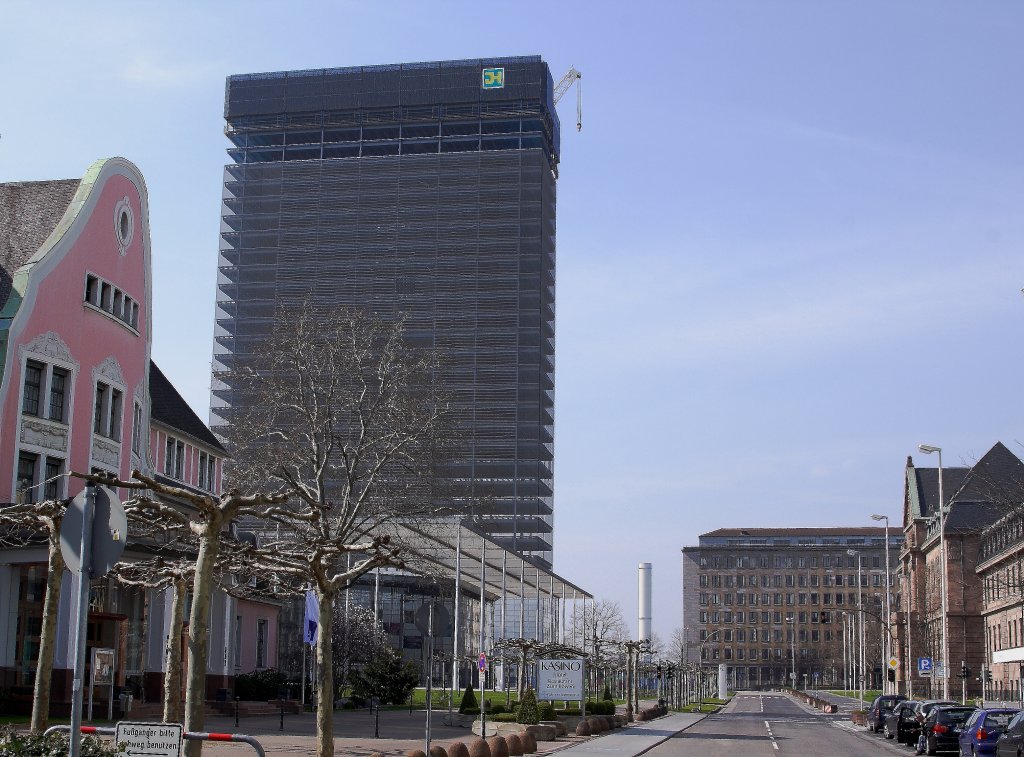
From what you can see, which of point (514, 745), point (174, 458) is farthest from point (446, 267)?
point (514, 745)

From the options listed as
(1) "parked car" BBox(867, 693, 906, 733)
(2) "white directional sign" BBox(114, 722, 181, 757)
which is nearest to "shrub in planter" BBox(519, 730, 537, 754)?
(2) "white directional sign" BBox(114, 722, 181, 757)

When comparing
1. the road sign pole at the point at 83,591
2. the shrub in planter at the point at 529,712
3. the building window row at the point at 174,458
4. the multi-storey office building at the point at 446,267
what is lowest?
the shrub in planter at the point at 529,712

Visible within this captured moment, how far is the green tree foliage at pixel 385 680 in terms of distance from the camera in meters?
63.7

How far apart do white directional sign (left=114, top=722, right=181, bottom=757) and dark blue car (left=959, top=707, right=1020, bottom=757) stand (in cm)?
2580

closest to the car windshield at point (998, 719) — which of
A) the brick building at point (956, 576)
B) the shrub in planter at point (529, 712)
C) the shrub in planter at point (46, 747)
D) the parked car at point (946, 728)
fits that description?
the parked car at point (946, 728)

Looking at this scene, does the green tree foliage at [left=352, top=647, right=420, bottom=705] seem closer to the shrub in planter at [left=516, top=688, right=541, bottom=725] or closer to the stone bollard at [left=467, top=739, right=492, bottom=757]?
the shrub in planter at [left=516, top=688, right=541, bottom=725]

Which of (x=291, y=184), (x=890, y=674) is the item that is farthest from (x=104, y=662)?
(x=291, y=184)

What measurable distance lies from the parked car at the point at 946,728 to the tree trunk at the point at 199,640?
27525mm

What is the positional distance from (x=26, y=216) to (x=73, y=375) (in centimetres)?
671

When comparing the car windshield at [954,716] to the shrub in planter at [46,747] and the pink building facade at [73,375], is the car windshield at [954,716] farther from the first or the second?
the shrub in planter at [46,747]

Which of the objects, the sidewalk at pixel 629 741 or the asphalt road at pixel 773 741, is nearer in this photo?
the sidewalk at pixel 629 741

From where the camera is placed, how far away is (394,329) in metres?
48.9

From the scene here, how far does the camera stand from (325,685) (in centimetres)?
2095

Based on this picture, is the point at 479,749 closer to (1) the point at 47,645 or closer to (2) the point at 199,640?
(1) the point at 47,645
